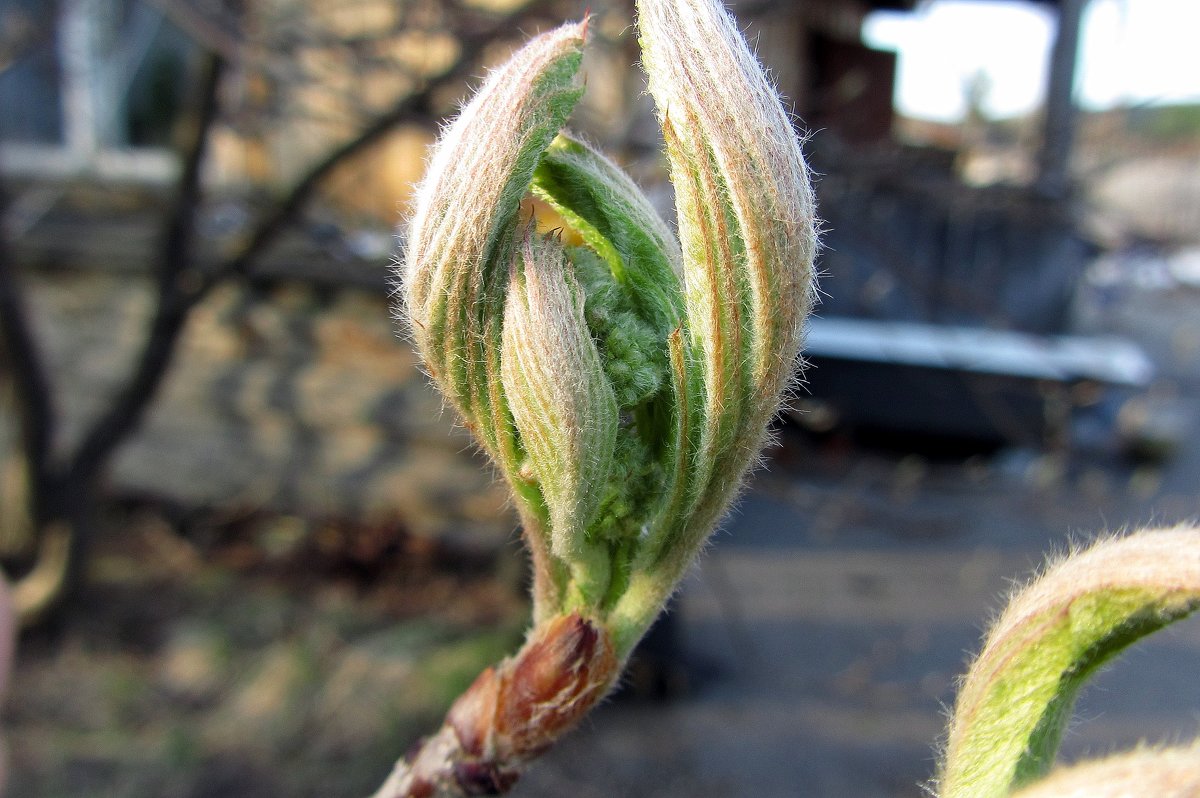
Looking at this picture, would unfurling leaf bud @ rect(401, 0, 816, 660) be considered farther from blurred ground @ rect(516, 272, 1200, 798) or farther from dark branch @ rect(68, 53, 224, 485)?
dark branch @ rect(68, 53, 224, 485)

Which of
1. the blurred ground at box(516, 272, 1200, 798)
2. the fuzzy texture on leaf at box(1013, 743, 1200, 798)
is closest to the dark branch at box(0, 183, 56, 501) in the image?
the blurred ground at box(516, 272, 1200, 798)

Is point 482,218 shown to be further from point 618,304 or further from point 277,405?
point 277,405

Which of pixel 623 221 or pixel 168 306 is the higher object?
pixel 623 221

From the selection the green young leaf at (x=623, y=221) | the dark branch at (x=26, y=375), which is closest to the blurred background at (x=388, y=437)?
the dark branch at (x=26, y=375)

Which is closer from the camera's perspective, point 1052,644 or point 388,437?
point 1052,644

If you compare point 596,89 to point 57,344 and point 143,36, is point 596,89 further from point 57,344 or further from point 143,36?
point 57,344

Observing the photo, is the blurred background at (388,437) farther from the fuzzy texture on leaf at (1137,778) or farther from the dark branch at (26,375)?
the fuzzy texture on leaf at (1137,778)

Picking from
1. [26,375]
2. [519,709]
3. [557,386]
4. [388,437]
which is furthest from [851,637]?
[557,386]

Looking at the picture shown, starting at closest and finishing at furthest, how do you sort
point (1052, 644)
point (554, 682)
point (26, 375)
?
point (1052, 644) → point (554, 682) → point (26, 375)
